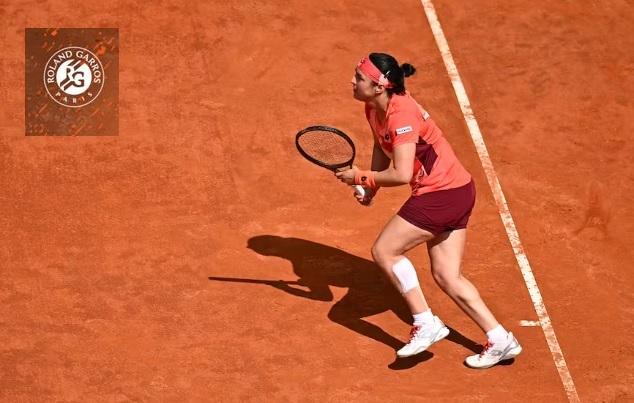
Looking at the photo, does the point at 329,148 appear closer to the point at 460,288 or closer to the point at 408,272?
the point at 408,272

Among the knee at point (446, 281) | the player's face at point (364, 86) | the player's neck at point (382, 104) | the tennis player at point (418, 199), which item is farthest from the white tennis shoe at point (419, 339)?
the player's face at point (364, 86)

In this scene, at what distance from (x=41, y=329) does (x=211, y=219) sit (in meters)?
1.92

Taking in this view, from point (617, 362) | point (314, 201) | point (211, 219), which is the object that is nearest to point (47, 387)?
point (211, 219)

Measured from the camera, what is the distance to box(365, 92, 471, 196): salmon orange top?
322 inches

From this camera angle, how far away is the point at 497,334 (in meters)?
8.52

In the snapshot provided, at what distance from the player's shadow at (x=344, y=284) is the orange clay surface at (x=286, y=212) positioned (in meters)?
0.02

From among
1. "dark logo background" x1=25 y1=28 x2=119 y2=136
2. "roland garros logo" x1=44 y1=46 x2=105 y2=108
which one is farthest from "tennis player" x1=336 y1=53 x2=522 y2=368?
"roland garros logo" x1=44 y1=46 x2=105 y2=108

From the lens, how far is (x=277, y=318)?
29.9 ft

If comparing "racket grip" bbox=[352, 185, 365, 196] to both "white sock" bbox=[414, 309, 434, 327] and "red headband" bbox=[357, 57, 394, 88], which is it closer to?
"red headband" bbox=[357, 57, 394, 88]

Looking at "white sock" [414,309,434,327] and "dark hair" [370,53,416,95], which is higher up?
"dark hair" [370,53,416,95]

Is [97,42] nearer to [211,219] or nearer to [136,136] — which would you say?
[136,136]

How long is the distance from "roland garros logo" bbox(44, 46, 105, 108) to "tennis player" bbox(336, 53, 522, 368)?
12.9ft

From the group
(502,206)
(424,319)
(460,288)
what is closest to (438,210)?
(460,288)

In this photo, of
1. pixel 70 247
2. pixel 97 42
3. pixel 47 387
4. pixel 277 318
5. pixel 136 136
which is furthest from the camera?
pixel 97 42
